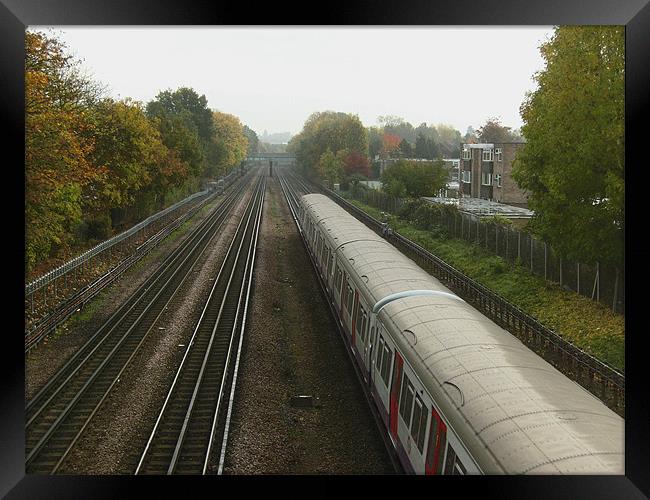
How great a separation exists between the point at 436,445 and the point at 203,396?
7868 millimetres

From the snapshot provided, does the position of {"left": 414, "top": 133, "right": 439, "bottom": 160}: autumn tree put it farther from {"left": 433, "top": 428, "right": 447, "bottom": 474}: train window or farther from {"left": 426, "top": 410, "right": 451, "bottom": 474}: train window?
{"left": 433, "top": 428, "right": 447, "bottom": 474}: train window

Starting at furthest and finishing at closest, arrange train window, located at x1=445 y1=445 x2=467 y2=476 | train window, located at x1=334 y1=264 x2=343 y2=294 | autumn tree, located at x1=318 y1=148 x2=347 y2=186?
autumn tree, located at x1=318 y1=148 x2=347 y2=186
train window, located at x1=334 y1=264 x2=343 y2=294
train window, located at x1=445 y1=445 x2=467 y2=476

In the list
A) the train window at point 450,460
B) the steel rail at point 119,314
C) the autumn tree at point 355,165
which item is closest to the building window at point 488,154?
the steel rail at point 119,314

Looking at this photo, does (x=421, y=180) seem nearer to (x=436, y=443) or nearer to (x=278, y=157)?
(x=436, y=443)

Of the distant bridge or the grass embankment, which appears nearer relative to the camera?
the grass embankment

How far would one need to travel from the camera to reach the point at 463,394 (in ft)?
26.7

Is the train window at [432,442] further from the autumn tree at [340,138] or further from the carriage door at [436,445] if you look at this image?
the autumn tree at [340,138]

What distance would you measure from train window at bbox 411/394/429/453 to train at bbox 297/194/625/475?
1cm

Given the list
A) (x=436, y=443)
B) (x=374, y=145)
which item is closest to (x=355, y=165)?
(x=374, y=145)

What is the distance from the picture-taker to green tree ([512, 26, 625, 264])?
57.4ft

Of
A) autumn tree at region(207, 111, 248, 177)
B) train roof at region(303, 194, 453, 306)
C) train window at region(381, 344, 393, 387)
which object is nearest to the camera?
train window at region(381, 344, 393, 387)

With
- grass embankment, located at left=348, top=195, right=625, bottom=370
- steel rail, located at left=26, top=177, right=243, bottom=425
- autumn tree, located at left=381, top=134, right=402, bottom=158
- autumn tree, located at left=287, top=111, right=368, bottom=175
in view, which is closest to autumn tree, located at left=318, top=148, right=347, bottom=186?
autumn tree, located at left=287, top=111, right=368, bottom=175

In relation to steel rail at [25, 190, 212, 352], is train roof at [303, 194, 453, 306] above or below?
above
